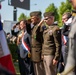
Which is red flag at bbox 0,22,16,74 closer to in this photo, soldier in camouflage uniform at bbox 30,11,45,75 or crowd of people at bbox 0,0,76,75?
crowd of people at bbox 0,0,76,75

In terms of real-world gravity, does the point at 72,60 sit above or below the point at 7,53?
above

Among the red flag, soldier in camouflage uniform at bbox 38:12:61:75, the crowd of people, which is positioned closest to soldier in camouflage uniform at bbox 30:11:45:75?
the crowd of people

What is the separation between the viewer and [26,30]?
25.4ft

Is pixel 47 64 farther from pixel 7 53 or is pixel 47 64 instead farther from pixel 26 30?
pixel 7 53

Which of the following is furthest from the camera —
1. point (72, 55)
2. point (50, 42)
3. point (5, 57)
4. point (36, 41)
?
point (36, 41)

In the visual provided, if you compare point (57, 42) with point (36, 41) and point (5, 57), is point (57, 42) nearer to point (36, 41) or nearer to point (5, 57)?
point (36, 41)

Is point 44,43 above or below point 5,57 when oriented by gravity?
below

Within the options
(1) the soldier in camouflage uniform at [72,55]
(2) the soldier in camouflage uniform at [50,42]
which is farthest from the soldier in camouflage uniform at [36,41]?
(1) the soldier in camouflage uniform at [72,55]

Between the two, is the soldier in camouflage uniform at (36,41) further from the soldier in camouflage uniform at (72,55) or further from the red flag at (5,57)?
the soldier in camouflage uniform at (72,55)

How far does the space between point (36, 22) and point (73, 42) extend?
447 cm

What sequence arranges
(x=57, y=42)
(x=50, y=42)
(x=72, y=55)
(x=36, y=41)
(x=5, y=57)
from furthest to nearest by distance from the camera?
(x=36, y=41)
(x=50, y=42)
(x=57, y=42)
(x=5, y=57)
(x=72, y=55)

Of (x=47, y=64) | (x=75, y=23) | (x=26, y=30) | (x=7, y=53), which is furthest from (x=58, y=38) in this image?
(x=75, y=23)

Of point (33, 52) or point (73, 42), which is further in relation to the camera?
point (33, 52)

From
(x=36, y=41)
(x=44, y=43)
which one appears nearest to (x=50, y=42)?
(x=44, y=43)
